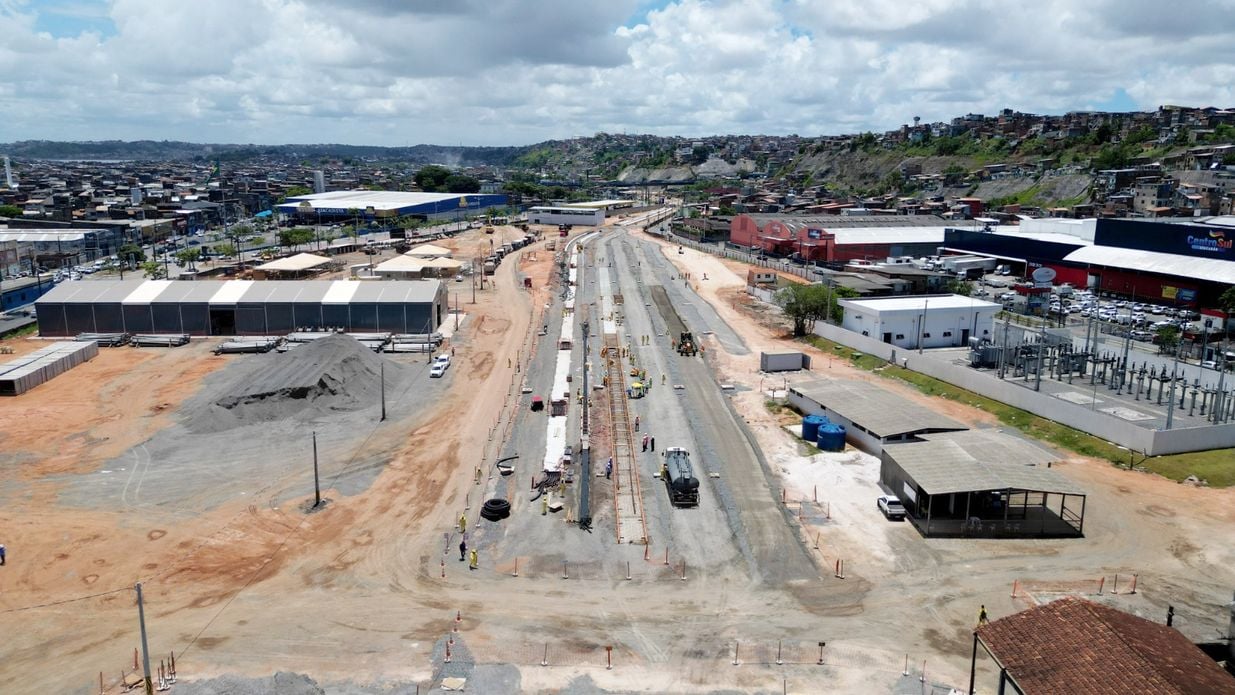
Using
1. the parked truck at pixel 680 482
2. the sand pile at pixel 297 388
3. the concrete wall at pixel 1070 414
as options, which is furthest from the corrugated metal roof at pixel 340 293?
the concrete wall at pixel 1070 414

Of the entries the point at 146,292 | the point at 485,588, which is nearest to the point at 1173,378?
the point at 485,588

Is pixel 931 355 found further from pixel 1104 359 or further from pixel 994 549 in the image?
pixel 994 549

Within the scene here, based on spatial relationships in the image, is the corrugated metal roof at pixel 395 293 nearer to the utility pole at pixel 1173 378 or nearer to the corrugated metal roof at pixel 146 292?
the corrugated metal roof at pixel 146 292

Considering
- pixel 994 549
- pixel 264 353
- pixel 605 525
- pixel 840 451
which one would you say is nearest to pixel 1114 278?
pixel 840 451

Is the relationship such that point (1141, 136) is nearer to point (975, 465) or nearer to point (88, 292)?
point (975, 465)

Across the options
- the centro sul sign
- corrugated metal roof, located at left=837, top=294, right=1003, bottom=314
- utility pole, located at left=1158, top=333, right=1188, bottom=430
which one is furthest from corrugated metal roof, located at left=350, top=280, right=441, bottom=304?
the centro sul sign

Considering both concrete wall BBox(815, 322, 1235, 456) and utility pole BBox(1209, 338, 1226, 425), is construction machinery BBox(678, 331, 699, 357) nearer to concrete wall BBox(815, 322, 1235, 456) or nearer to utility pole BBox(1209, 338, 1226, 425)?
concrete wall BBox(815, 322, 1235, 456)
